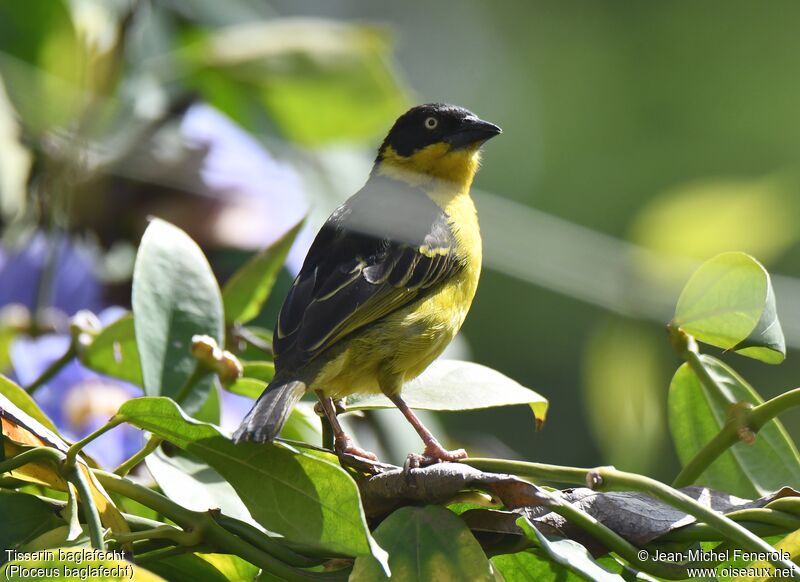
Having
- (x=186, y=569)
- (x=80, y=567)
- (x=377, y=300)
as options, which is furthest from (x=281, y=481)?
(x=377, y=300)

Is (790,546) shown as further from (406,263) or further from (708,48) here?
(708,48)

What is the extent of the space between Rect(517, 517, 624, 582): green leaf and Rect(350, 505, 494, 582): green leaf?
0.23ft

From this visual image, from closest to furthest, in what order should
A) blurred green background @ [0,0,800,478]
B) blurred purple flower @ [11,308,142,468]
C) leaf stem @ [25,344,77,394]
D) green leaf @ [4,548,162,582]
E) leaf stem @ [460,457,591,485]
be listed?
green leaf @ [4,548,162,582]
leaf stem @ [460,457,591,485]
leaf stem @ [25,344,77,394]
blurred purple flower @ [11,308,142,468]
blurred green background @ [0,0,800,478]

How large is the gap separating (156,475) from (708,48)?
1464cm

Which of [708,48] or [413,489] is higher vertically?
[708,48]

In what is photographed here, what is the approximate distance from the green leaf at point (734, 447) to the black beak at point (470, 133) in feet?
5.08

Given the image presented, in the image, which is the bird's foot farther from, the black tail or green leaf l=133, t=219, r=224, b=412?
green leaf l=133, t=219, r=224, b=412

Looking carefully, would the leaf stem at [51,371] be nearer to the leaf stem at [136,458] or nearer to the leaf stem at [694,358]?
the leaf stem at [136,458]

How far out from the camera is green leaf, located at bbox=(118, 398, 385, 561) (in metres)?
1.22

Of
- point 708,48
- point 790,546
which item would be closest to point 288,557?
point 790,546

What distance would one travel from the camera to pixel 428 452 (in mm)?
2148

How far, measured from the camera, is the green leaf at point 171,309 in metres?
1.67

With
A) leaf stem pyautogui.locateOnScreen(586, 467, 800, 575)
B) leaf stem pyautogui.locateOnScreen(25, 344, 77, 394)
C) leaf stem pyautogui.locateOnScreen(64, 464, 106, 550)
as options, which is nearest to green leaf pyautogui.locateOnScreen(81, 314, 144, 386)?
leaf stem pyautogui.locateOnScreen(25, 344, 77, 394)

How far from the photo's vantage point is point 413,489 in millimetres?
1292
